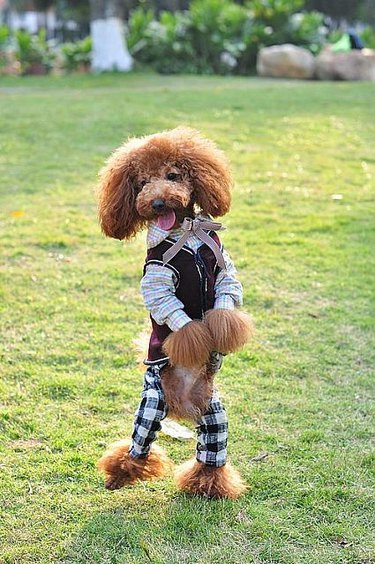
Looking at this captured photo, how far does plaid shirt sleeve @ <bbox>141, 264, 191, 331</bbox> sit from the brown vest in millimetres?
31

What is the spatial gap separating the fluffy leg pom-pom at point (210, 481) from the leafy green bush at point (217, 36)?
1572 centimetres

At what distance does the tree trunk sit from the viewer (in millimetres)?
17391

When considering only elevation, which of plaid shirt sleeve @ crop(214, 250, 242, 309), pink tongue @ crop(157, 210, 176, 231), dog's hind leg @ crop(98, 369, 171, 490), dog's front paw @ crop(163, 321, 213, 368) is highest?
pink tongue @ crop(157, 210, 176, 231)

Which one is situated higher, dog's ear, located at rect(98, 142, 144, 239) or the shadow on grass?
dog's ear, located at rect(98, 142, 144, 239)

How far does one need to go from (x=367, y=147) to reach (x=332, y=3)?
27785 mm

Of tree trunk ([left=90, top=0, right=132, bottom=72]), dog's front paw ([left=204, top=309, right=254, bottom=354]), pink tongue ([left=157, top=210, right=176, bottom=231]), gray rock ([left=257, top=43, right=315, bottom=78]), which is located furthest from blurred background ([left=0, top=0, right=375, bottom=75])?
dog's front paw ([left=204, top=309, right=254, bottom=354])

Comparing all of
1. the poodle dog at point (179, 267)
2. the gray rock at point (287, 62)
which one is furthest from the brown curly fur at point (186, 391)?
the gray rock at point (287, 62)

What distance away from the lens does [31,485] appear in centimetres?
334

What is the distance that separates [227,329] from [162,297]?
10.1 inches

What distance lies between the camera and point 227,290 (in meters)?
3.05

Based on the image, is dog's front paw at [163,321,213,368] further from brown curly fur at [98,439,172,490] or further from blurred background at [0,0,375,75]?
blurred background at [0,0,375,75]

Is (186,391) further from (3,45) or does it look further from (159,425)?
(3,45)

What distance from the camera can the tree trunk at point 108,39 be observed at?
17391 millimetres

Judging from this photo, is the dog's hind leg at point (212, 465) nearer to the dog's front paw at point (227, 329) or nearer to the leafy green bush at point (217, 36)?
the dog's front paw at point (227, 329)
